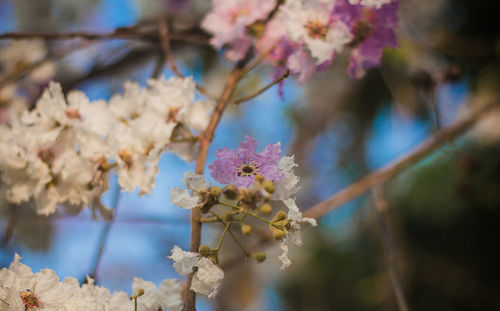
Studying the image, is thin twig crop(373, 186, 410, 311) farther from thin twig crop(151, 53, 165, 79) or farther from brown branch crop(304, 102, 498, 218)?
thin twig crop(151, 53, 165, 79)

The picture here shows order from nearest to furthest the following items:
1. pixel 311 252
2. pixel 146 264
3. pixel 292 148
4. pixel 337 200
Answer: pixel 337 200, pixel 146 264, pixel 292 148, pixel 311 252

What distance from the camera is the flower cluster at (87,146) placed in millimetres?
598

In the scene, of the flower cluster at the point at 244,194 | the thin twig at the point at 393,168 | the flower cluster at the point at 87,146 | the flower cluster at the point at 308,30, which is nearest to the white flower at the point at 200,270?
the flower cluster at the point at 244,194

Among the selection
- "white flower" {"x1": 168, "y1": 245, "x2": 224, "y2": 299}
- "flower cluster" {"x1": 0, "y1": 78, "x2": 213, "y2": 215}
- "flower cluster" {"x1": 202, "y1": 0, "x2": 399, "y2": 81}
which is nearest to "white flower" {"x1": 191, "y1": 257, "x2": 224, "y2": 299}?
"white flower" {"x1": 168, "y1": 245, "x2": 224, "y2": 299}

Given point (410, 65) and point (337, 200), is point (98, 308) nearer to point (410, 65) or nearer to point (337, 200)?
point (337, 200)

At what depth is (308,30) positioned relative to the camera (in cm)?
63

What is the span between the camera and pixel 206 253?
44 cm

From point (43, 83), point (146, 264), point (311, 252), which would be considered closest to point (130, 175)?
point (43, 83)

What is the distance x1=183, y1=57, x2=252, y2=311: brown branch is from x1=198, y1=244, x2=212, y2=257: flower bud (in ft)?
0.04

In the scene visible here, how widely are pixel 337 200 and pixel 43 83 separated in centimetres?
90

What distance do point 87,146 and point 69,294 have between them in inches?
8.4

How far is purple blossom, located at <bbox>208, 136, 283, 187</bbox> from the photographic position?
0.45m

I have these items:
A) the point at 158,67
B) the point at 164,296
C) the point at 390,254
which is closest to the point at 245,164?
the point at 164,296

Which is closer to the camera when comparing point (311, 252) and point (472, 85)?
point (472, 85)
